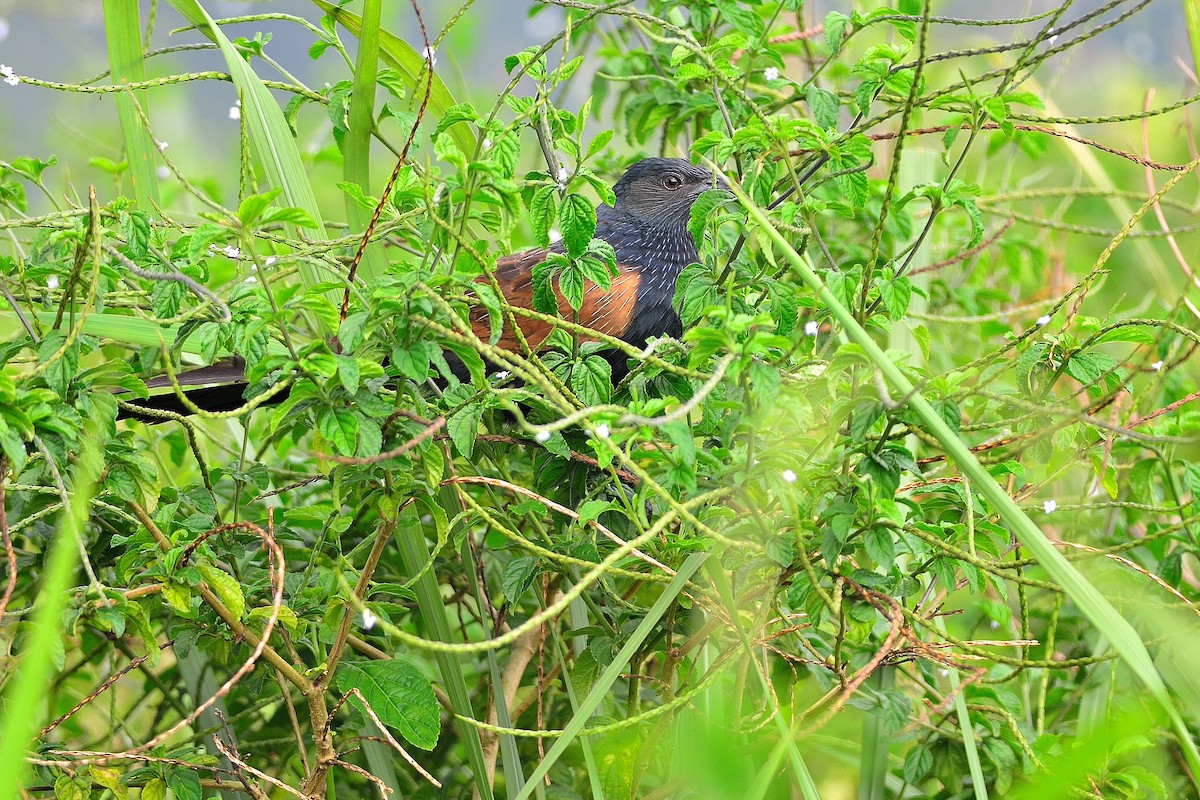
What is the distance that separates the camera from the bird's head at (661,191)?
2.67 m

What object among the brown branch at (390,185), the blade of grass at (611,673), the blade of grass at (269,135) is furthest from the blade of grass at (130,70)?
the blade of grass at (611,673)

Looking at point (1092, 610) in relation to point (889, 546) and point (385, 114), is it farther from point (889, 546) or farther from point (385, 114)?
point (385, 114)

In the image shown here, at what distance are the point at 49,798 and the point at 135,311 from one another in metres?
0.75

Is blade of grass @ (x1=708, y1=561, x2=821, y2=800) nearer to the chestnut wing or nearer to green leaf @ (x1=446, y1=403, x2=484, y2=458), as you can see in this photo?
green leaf @ (x1=446, y1=403, x2=484, y2=458)

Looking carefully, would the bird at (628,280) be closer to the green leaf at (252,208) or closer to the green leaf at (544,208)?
the green leaf at (544,208)

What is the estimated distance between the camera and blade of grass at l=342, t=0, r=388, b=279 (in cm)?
160

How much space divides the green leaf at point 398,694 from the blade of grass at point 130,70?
802 millimetres

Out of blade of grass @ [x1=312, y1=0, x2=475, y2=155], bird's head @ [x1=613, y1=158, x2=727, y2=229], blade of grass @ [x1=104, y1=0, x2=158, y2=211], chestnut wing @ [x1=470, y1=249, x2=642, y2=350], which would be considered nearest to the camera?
blade of grass @ [x1=104, y1=0, x2=158, y2=211]

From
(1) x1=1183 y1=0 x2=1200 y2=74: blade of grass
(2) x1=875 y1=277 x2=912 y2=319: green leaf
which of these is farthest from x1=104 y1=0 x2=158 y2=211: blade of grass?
(1) x1=1183 y1=0 x2=1200 y2=74: blade of grass

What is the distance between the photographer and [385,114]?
5.85ft

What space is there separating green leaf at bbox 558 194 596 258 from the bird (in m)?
0.66

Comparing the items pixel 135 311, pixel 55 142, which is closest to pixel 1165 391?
pixel 135 311

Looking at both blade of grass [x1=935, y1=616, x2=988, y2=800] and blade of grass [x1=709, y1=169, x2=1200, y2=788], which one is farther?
blade of grass [x1=935, y1=616, x2=988, y2=800]

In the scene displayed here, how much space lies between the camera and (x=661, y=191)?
2.68 m
